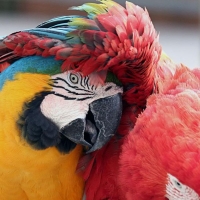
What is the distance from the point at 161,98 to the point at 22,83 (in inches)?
12.8

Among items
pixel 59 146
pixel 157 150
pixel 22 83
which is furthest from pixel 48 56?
pixel 157 150

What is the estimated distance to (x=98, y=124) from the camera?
92cm

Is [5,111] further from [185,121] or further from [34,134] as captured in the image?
[185,121]

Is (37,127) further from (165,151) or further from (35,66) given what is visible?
(165,151)

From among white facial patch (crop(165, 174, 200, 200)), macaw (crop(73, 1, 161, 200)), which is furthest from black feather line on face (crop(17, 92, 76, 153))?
white facial patch (crop(165, 174, 200, 200))

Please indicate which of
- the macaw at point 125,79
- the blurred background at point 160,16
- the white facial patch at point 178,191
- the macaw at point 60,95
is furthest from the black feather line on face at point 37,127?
the blurred background at point 160,16

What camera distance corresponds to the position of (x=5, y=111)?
964mm

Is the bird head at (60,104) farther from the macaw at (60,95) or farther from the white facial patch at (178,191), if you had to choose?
the white facial patch at (178,191)

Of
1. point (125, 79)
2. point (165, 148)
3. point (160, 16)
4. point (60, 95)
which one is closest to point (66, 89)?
point (60, 95)

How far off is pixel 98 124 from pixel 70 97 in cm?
9

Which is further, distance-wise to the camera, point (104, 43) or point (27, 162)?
point (27, 162)

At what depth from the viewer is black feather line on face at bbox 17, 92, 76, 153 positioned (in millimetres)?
938

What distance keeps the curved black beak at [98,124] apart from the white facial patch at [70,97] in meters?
0.01

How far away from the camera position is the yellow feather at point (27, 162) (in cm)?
94
